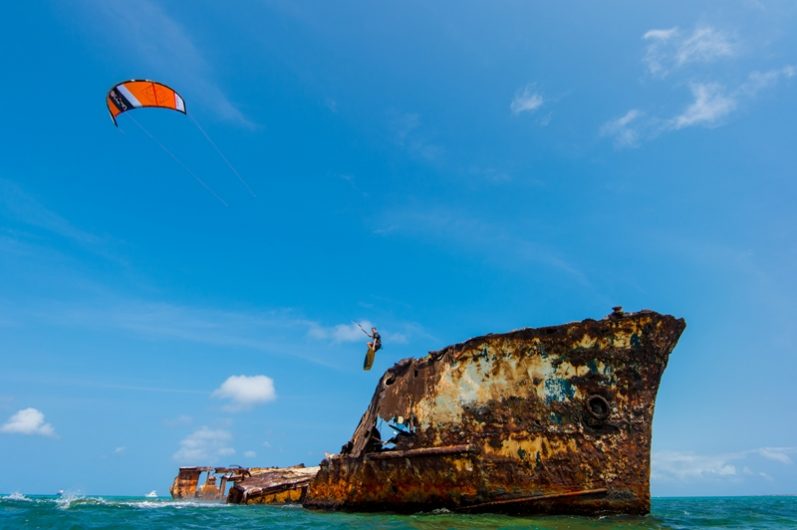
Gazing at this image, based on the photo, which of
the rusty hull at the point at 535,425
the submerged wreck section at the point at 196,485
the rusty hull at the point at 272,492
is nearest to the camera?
the rusty hull at the point at 535,425

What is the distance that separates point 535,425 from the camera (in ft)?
24.8

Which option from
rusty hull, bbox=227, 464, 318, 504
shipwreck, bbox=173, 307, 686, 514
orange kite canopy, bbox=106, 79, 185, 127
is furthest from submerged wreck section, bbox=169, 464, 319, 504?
orange kite canopy, bbox=106, 79, 185, 127

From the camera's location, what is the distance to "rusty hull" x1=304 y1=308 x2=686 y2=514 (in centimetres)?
712

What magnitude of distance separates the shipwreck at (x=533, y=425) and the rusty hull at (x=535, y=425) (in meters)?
0.01

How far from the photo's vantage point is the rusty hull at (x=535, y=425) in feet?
23.4

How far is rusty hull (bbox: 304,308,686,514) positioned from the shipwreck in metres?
0.01

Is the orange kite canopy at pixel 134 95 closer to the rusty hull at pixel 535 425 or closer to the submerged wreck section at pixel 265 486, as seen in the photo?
the rusty hull at pixel 535 425

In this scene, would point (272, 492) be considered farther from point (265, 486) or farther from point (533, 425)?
point (533, 425)

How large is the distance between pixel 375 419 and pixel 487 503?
8.56 feet

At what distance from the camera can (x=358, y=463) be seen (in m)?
9.05

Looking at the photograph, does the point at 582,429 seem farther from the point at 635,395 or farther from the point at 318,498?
the point at 318,498

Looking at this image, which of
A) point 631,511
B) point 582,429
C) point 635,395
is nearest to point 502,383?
point 582,429

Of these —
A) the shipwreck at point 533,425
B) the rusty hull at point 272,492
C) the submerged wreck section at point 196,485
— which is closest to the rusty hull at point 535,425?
the shipwreck at point 533,425

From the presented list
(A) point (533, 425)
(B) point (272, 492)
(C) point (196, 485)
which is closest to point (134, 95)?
(A) point (533, 425)
